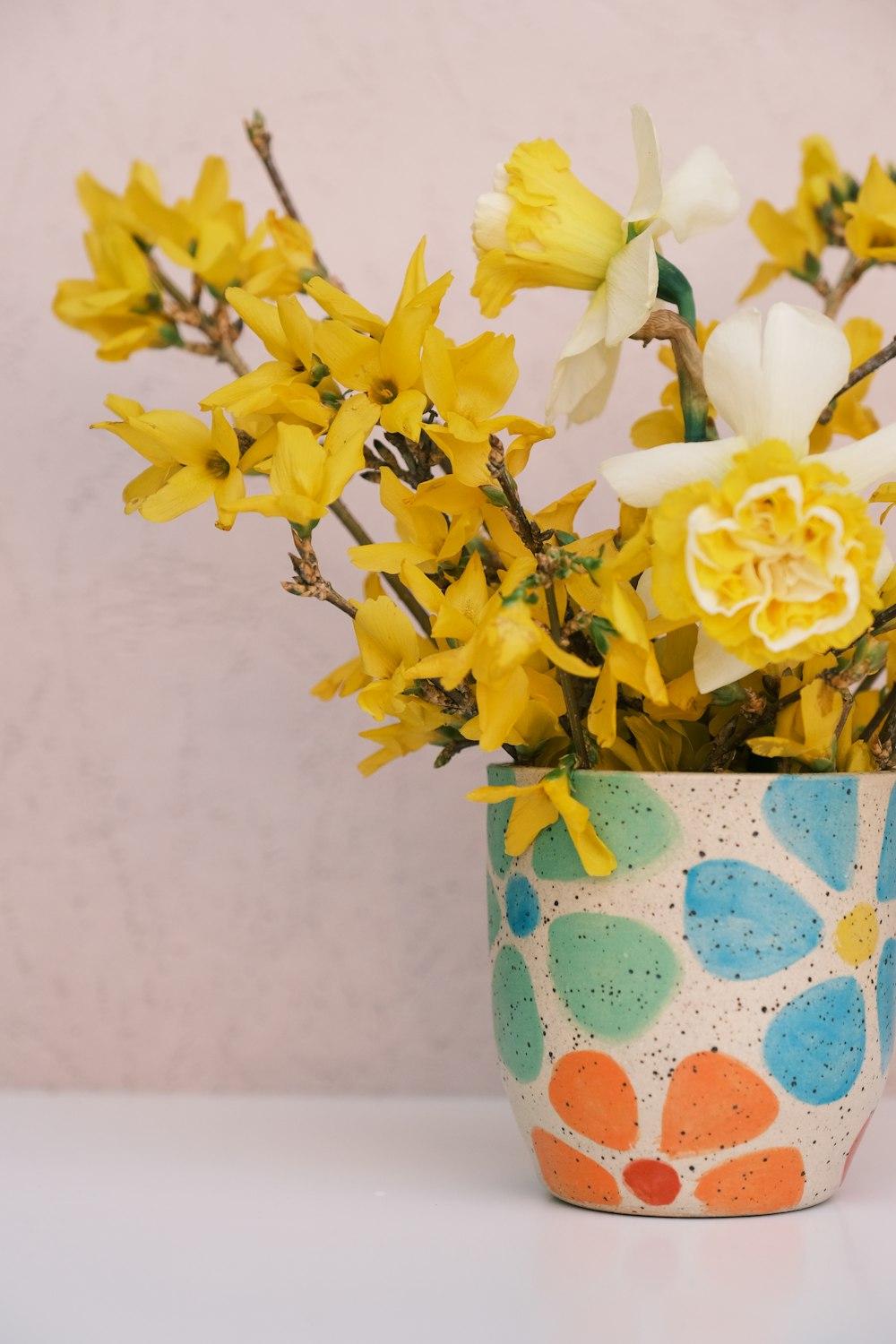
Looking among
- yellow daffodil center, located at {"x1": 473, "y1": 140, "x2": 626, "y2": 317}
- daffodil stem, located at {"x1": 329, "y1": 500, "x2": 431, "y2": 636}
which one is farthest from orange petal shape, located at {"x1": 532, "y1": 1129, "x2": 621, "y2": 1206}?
yellow daffodil center, located at {"x1": 473, "y1": 140, "x2": 626, "y2": 317}

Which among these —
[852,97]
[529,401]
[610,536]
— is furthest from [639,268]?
[852,97]

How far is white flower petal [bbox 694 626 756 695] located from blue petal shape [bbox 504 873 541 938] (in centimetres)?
11

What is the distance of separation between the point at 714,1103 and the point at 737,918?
0.07 metres

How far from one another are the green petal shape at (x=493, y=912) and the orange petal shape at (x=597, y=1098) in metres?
0.06

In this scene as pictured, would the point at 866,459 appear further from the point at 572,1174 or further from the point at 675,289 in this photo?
the point at 572,1174

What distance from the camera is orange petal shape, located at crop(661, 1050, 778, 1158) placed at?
0.47m

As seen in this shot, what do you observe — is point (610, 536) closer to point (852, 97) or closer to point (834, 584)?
point (834, 584)

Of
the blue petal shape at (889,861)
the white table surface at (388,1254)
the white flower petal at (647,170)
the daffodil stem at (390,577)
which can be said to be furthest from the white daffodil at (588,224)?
the white table surface at (388,1254)

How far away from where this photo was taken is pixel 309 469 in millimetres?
458

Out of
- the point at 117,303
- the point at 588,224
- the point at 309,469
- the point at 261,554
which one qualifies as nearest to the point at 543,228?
the point at 588,224

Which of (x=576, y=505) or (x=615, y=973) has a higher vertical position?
(x=576, y=505)

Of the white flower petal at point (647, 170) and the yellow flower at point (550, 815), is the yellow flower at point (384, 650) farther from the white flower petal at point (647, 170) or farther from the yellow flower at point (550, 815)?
the white flower petal at point (647, 170)

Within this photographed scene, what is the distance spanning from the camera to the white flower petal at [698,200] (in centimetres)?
48

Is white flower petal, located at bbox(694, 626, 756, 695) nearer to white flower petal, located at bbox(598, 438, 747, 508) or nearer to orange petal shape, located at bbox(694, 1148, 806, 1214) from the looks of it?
white flower petal, located at bbox(598, 438, 747, 508)
